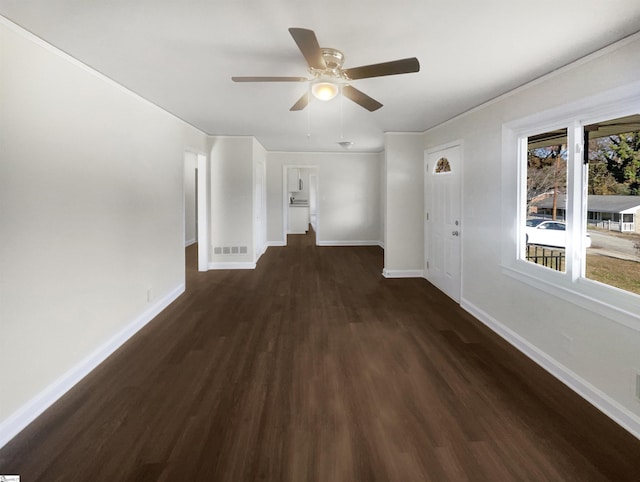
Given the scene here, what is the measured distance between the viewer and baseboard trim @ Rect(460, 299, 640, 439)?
6.37ft

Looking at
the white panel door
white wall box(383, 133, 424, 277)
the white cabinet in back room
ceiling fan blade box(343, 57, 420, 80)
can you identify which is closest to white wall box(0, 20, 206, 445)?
ceiling fan blade box(343, 57, 420, 80)

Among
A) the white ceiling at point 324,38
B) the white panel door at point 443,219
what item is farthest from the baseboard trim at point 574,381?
the white ceiling at point 324,38

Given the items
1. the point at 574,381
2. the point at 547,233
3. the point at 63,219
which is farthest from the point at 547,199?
the point at 63,219

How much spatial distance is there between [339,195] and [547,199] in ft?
18.8

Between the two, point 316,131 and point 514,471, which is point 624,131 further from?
point 316,131

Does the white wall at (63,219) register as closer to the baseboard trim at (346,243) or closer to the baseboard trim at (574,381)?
the baseboard trim at (574,381)

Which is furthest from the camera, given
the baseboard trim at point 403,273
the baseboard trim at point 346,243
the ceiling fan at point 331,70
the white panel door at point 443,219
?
the baseboard trim at point 346,243

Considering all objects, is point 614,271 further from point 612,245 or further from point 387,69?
point 387,69

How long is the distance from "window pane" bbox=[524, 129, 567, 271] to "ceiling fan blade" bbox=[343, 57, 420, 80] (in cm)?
148

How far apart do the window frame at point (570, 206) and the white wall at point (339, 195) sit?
5176mm

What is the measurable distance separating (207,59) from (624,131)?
279 cm

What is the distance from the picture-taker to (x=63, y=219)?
89.5 inches

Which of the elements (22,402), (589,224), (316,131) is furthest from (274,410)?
(316,131)

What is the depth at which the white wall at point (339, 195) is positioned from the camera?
8.05 meters
